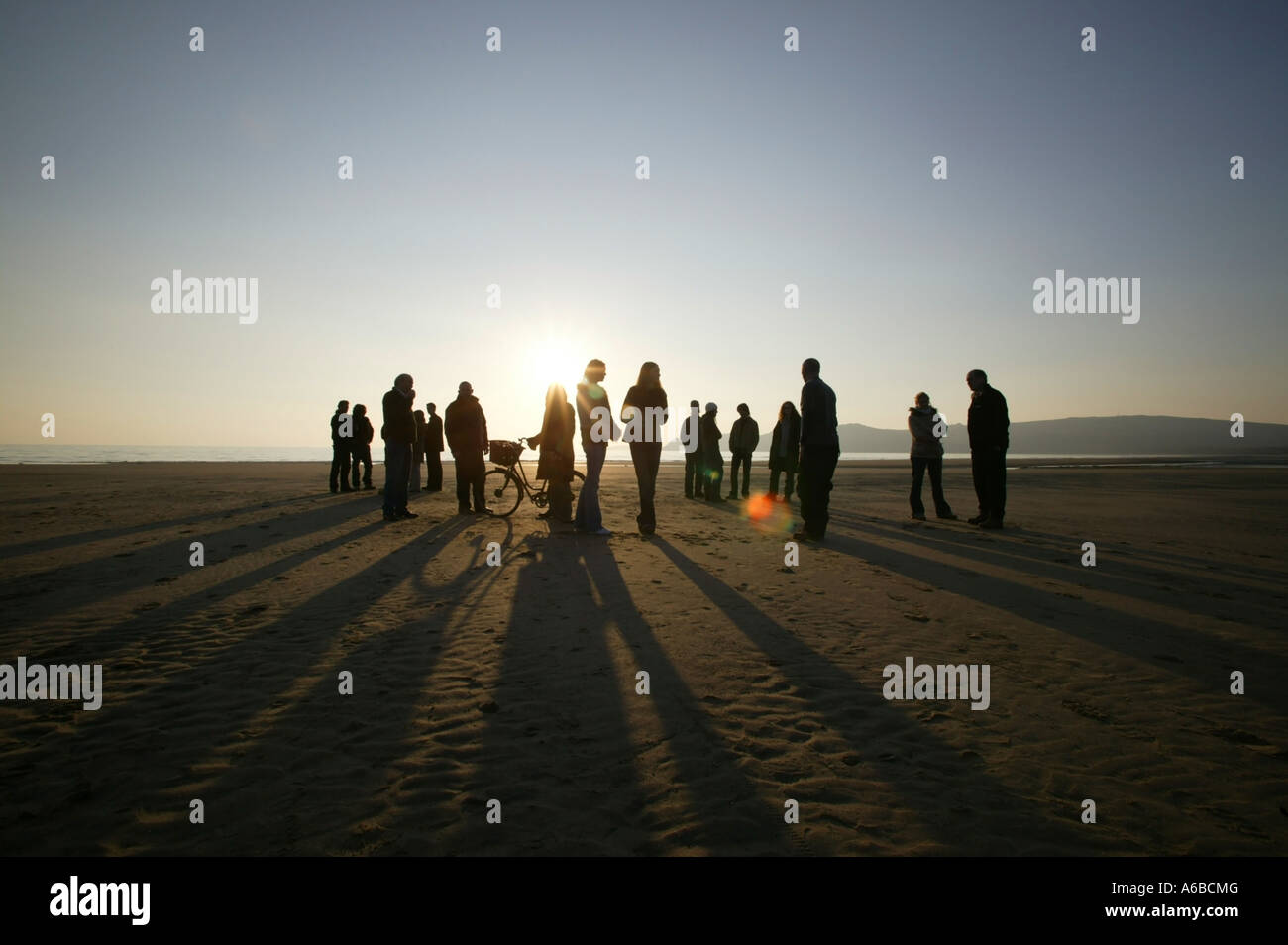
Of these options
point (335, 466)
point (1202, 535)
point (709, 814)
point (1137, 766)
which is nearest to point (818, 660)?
point (1137, 766)

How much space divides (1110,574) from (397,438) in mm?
11812

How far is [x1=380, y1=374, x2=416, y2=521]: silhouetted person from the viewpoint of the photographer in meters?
11.8

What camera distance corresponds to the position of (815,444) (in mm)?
9641

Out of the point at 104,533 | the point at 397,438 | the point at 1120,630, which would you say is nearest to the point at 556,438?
the point at 397,438

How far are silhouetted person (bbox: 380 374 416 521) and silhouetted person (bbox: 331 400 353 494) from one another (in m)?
6.14

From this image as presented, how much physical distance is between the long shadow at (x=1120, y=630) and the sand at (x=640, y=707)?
39 mm

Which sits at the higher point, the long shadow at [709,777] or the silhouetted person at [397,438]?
the silhouetted person at [397,438]

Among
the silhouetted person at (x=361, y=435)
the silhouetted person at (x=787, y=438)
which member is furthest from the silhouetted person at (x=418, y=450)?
the silhouetted person at (x=787, y=438)

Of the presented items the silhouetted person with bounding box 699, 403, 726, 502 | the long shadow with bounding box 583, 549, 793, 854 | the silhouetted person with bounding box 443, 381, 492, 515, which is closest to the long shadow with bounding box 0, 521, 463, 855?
the long shadow with bounding box 583, 549, 793, 854

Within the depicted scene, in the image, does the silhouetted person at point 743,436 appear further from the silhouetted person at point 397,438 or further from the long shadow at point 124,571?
the long shadow at point 124,571

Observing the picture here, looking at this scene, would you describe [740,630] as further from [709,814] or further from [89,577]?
[89,577]

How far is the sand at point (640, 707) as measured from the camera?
254 centimetres
